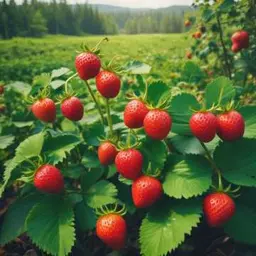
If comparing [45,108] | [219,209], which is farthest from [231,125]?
[45,108]

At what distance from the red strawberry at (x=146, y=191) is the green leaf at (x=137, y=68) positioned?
74 centimetres

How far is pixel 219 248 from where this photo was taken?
1729 millimetres

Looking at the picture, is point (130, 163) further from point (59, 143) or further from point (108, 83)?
point (59, 143)

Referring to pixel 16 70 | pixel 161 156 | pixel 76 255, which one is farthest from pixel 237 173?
pixel 16 70

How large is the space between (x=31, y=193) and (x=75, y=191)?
0.69ft

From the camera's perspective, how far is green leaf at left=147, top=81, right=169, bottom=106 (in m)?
1.66

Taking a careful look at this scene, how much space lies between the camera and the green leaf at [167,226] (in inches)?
52.7

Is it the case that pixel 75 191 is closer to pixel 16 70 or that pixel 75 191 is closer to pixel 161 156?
pixel 161 156

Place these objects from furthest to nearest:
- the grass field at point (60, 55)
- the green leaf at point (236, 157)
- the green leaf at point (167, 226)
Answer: the grass field at point (60, 55), the green leaf at point (236, 157), the green leaf at point (167, 226)

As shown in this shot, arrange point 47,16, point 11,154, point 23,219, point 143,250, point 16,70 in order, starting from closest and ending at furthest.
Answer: point 143,250
point 23,219
point 11,154
point 16,70
point 47,16

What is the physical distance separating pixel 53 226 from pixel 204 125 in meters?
0.75

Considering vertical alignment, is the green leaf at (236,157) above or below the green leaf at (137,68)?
below

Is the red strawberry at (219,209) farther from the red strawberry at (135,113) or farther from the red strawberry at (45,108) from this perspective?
the red strawberry at (45,108)

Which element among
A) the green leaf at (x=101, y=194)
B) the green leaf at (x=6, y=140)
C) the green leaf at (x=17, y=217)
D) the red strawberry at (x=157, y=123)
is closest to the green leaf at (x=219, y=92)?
the red strawberry at (x=157, y=123)
